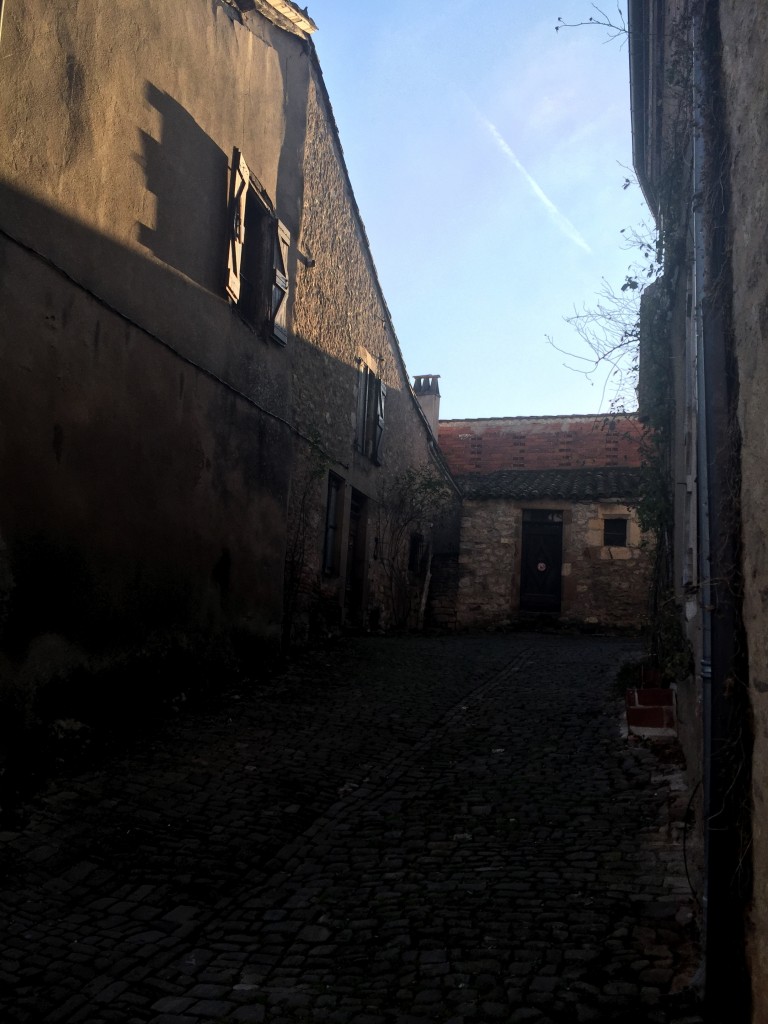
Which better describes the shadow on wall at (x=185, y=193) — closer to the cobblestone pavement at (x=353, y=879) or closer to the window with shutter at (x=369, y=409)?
the cobblestone pavement at (x=353, y=879)

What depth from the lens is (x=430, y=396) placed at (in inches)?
890

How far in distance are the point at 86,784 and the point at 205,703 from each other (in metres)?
2.20

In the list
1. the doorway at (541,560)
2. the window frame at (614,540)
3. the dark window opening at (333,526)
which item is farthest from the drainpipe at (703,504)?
the doorway at (541,560)

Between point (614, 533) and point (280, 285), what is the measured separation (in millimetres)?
10323

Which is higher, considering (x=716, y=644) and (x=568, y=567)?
(x=568, y=567)

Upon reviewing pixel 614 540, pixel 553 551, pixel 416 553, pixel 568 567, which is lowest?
pixel 568 567

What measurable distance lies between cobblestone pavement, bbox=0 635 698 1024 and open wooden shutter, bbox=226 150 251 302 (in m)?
4.08

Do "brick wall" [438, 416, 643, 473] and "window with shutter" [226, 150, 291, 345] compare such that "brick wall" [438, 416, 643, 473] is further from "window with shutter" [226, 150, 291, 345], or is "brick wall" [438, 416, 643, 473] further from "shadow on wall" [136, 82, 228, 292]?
"shadow on wall" [136, 82, 228, 292]

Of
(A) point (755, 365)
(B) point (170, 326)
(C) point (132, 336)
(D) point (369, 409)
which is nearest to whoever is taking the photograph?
(A) point (755, 365)

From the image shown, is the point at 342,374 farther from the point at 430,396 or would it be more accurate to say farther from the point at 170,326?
the point at 430,396

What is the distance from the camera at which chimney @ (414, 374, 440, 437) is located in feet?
73.5

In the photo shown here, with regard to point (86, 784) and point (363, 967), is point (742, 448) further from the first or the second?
point (86, 784)

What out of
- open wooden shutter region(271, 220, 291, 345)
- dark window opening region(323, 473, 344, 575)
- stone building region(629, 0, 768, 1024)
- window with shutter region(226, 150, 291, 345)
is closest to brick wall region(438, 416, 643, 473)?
dark window opening region(323, 473, 344, 575)

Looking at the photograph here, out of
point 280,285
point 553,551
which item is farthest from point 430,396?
point 280,285
